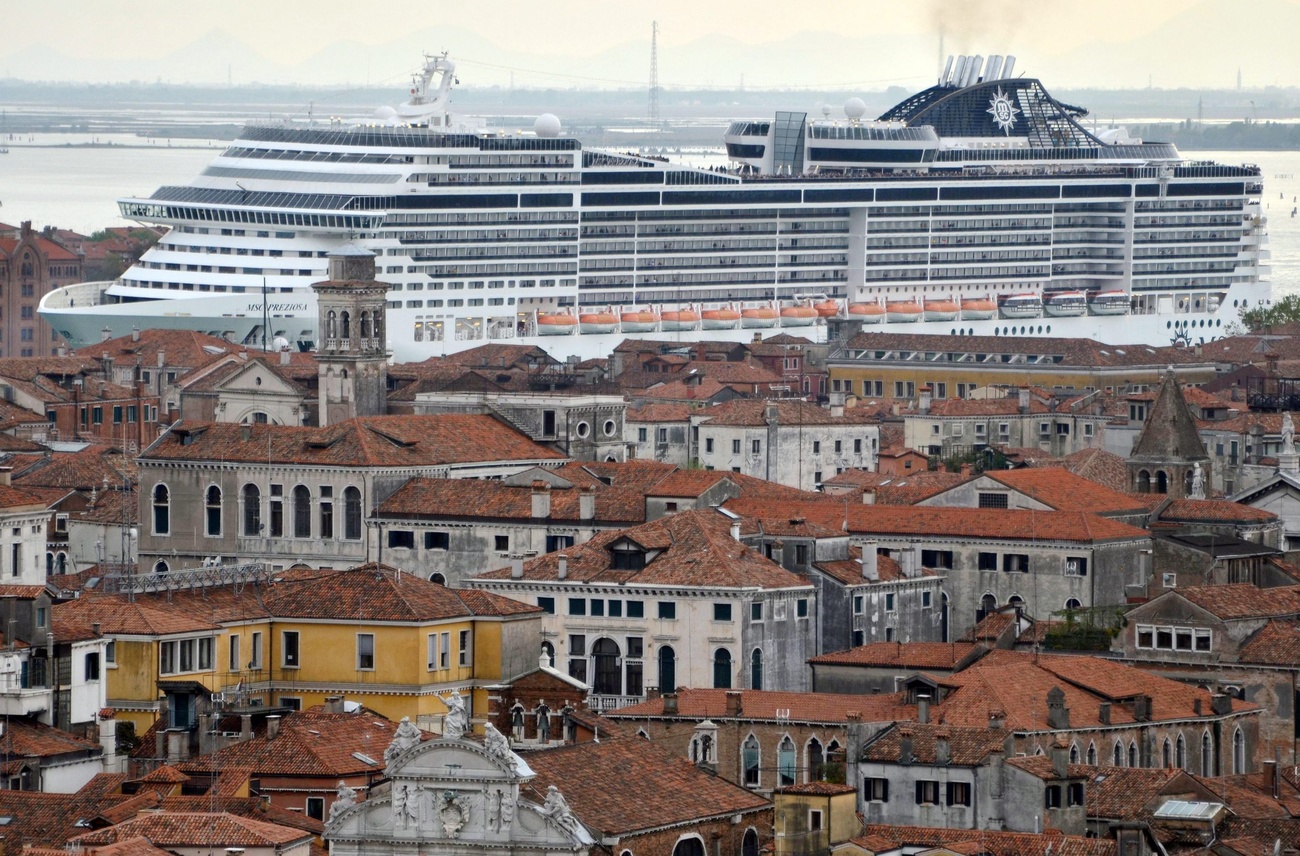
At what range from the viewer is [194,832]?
43.4 metres

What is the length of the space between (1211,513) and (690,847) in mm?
Answer: 32420

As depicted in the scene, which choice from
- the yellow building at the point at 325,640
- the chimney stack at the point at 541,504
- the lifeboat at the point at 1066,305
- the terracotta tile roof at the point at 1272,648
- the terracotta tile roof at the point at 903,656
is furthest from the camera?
the lifeboat at the point at 1066,305

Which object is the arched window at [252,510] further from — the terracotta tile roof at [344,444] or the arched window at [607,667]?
the arched window at [607,667]

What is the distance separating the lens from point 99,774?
165 feet

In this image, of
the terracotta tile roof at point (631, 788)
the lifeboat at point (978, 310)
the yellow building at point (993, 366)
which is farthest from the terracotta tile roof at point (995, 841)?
the lifeboat at point (978, 310)

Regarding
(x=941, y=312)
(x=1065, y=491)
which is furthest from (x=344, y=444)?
(x=941, y=312)

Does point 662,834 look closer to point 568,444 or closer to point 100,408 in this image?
point 568,444

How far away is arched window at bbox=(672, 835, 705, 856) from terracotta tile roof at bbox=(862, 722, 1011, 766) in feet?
15.9

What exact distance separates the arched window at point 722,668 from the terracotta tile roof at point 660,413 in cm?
3973

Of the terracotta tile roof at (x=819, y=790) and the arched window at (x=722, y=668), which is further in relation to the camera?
the arched window at (x=722, y=668)

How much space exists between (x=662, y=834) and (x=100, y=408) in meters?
68.7

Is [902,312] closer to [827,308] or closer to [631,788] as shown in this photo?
[827,308]

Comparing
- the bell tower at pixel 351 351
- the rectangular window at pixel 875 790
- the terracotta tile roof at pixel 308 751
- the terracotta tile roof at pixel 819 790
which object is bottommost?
the rectangular window at pixel 875 790

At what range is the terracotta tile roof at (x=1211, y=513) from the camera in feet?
250
